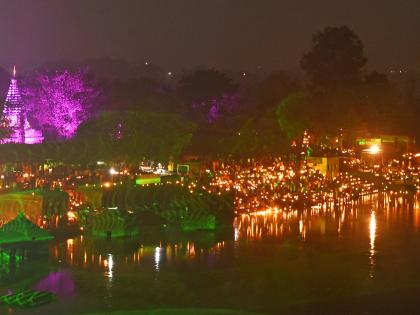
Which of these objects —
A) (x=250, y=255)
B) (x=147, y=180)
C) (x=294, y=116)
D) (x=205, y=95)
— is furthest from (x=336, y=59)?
(x=250, y=255)

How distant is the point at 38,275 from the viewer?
13141 mm

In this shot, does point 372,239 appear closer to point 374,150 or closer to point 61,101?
point 374,150

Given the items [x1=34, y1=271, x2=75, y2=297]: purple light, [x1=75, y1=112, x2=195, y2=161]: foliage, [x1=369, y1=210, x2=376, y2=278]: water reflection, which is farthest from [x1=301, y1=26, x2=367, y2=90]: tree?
[x1=34, y1=271, x2=75, y2=297]: purple light

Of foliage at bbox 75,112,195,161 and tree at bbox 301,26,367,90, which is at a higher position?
tree at bbox 301,26,367,90

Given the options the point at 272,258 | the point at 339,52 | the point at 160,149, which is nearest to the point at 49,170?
the point at 160,149

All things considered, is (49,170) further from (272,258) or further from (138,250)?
(272,258)

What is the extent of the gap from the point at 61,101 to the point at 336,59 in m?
13.2

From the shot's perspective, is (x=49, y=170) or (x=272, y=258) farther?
(x=49, y=170)

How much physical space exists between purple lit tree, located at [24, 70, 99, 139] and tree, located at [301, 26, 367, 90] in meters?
11.2

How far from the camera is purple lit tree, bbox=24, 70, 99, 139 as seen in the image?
37375 millimetres

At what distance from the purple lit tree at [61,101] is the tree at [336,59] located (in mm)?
11244

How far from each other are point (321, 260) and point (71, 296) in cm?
516

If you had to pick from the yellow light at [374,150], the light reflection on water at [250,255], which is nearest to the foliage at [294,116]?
the yellow light at [374,150]

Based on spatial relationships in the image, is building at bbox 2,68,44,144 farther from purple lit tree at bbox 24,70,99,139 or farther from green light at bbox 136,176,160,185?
green light at bbox 136,176,160,185
